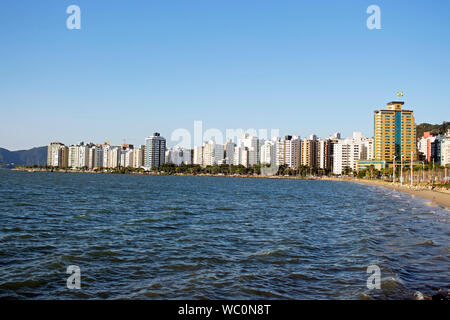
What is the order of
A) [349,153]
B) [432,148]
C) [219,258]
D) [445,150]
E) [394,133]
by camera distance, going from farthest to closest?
[349,153]
[432,148]
[394,133]
[445,150]
[219,258]

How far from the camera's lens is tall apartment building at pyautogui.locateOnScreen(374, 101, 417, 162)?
16350cm

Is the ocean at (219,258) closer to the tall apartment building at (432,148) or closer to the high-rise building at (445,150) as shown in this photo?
the high-rise building at (445,150)

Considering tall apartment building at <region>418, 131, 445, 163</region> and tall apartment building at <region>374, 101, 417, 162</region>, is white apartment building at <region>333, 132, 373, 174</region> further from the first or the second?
tall apartment building at <region>374, 101, 417, 162</region>

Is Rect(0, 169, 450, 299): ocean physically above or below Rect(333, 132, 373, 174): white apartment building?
below

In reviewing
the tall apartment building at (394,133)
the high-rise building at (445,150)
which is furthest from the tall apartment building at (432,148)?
the tall apartment building at (394,133)

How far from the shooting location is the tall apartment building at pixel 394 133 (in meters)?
164

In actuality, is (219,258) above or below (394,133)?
below

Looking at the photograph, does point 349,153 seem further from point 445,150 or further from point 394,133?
point 445,150

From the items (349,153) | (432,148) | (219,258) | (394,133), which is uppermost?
(394,133)

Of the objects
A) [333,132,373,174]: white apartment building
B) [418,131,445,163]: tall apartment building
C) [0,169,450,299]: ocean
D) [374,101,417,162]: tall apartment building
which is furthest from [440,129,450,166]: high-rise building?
[0,169,450,299]: ocean

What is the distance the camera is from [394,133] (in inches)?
6462

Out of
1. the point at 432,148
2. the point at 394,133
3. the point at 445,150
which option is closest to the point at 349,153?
the point at 394,133
